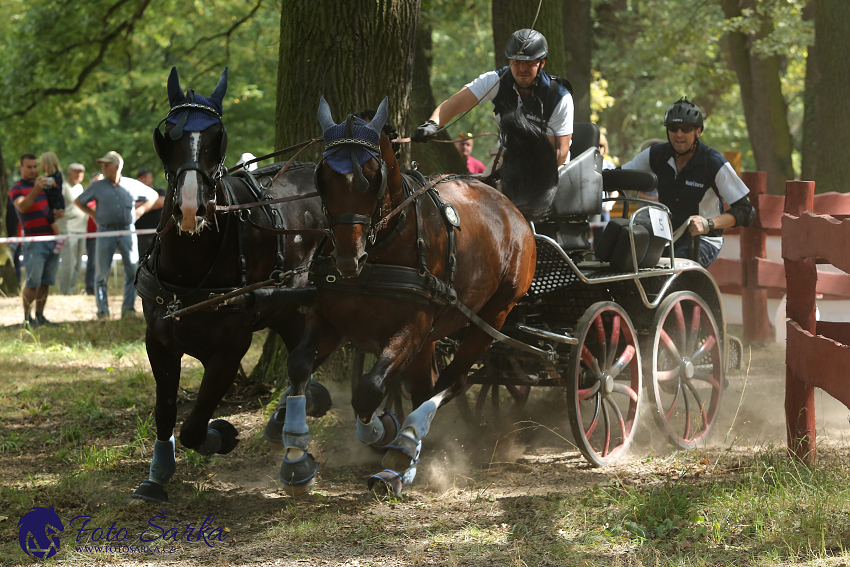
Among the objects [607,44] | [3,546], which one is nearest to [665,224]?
[3,546]

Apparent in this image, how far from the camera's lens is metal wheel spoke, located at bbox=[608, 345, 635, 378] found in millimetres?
5512

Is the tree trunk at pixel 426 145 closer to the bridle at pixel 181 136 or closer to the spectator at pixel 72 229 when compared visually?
the bridle at pixel 181 136

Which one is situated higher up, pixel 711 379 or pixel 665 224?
pixel 665 224

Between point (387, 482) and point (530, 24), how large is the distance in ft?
21.0

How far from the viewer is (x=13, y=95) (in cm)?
1488

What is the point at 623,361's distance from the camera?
18.2 feet

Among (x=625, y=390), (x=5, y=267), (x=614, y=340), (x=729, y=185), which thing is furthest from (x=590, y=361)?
(x=5, y=267)

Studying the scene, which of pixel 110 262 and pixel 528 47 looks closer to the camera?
pixel 528 47

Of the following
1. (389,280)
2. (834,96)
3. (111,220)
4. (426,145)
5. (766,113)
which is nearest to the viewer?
(389,280)

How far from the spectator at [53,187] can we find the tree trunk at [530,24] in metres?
6.04

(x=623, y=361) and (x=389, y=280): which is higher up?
(x=389, y=280)

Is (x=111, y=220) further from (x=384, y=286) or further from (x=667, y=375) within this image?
(x=384, y=286)

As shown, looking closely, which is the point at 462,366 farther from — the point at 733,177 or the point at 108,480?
the point at 733,177

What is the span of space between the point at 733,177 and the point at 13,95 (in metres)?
12.8
